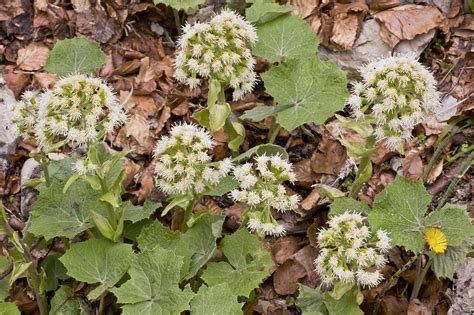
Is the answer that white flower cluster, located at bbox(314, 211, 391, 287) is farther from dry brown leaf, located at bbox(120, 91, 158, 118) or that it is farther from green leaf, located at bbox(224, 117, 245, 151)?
dry brown leaf, located at bbox(120, 91, 158, 118)

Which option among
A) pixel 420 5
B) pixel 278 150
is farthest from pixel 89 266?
pixel 420 5

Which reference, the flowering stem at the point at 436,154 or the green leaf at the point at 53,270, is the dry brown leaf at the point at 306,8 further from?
the green leaf at the point at 53,270

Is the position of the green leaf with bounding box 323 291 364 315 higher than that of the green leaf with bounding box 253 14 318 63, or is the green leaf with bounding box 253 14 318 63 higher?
the green leaf with bounding box 253 14 318 63

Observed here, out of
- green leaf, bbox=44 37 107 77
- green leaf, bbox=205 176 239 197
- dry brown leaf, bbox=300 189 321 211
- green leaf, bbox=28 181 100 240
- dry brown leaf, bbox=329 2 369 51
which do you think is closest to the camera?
green leaf, bbox=28 181 100 240

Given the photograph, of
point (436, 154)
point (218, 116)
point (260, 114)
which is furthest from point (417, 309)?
point (218, 116)

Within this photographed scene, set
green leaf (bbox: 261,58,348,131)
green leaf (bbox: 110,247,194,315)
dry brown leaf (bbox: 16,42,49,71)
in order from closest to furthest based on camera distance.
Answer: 1. green leaf (bbox: 110,247,194,315)
2. green leaf (bbox: 261,58,348,131)
3. dry brown leaf (bbox: 16,42,49,71)

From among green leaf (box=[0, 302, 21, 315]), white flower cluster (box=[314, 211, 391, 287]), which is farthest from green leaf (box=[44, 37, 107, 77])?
white flower cluster (box=[314, 211, 391, 287])
